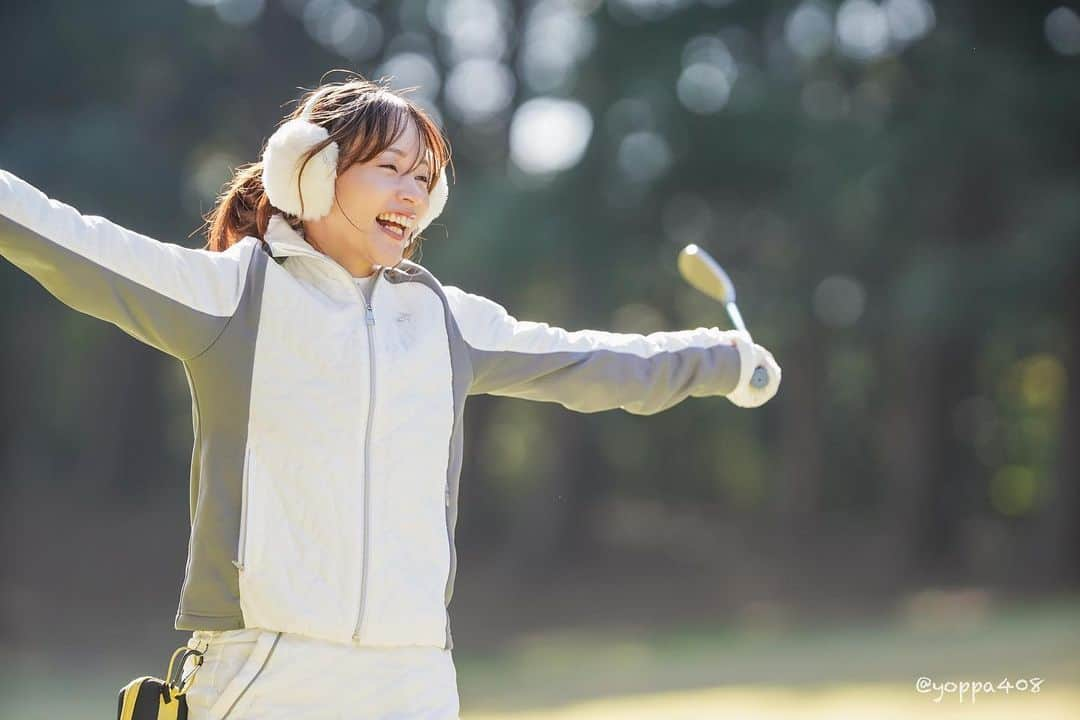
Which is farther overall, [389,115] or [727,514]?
[727,514]

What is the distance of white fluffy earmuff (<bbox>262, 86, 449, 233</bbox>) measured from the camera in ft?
7.22

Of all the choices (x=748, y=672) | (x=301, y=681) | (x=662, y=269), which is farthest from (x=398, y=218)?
(x=662, y=269)

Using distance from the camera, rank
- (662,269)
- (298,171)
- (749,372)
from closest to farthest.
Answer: (298,171), (749,372), (662,269)

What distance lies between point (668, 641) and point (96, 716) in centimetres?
520

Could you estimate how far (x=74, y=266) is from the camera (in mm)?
1866

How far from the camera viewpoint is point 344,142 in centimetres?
223

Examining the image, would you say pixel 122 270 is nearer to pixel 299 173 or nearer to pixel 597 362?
pixel 299 173

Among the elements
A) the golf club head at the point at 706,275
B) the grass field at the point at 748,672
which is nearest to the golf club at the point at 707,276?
the golf club head at the point at 706,275

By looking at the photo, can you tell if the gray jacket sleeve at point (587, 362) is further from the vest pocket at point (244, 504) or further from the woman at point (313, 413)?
the vest pocket at point (244, 504)

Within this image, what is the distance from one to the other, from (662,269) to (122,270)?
1091 cm

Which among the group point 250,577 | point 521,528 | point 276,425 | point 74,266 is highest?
point 521,528

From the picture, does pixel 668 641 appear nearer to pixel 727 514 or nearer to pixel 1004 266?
pixel 1004 266

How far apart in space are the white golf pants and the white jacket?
3 cm

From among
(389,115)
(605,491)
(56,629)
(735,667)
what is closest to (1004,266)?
(735,667)
